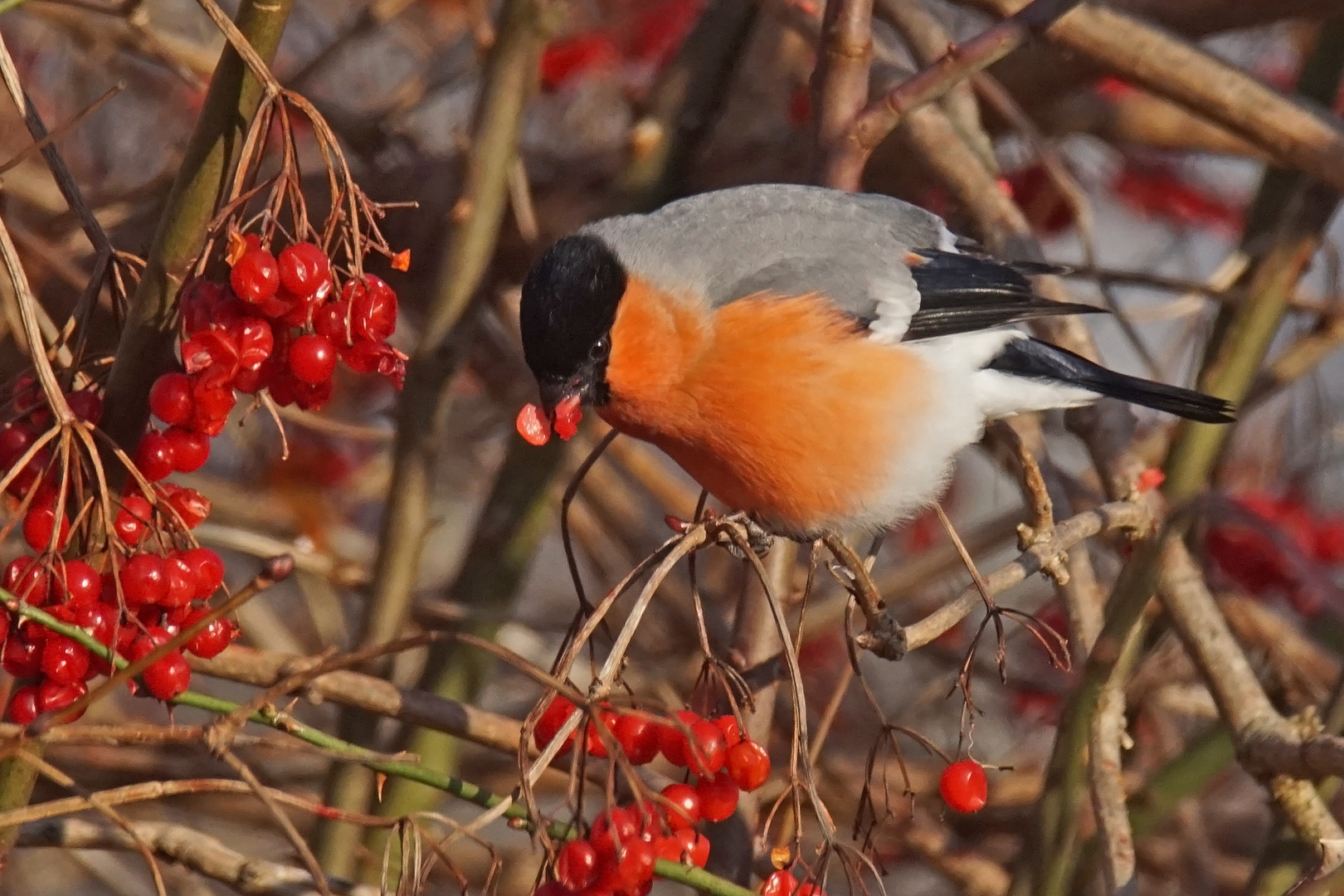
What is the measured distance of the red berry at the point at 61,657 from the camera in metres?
1.30

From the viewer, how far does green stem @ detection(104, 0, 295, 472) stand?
4.33 feet

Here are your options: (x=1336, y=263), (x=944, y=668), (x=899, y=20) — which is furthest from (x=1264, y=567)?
(x=899, y=20)

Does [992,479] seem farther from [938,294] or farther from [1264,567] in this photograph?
[938,294]

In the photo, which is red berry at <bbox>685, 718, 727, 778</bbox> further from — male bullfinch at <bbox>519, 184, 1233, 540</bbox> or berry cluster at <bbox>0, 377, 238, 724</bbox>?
male bullfinch at <bbox>519, 184, 1233, 540</bbox>

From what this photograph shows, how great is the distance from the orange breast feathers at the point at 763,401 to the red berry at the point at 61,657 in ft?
2.85

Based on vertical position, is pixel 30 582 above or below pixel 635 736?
above

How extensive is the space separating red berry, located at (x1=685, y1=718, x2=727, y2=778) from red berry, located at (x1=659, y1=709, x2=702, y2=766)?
13 millimetres

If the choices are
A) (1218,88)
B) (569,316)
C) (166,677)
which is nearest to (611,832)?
(166,677)

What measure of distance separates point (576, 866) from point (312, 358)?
1.77ft

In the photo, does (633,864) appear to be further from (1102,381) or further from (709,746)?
(1102,381)

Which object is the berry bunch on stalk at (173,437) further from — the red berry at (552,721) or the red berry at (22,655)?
the red berry at (552,721)

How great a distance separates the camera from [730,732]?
141cm

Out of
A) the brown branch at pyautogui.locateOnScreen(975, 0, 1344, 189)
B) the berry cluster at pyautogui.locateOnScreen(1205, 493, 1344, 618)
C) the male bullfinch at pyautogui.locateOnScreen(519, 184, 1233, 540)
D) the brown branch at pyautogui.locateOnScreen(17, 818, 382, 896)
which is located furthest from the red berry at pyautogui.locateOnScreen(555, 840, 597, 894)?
the berry cluster at pyautogui.locateOnScreen(1205, 493, 1344, 618)

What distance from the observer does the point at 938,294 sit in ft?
7.22
